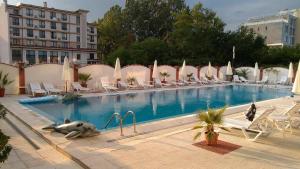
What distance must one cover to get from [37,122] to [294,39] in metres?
69.4

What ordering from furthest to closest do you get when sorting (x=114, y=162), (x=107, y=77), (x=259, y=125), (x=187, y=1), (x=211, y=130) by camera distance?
(x=187, y=1)
(x=107, y=77)
(x=259, y=125)
(x=211, y=130)
(x=114, y=162)

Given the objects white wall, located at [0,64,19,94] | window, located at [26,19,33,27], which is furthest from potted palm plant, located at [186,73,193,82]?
window, located at [26,19,33,27]

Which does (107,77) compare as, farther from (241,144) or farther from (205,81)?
(241,144)

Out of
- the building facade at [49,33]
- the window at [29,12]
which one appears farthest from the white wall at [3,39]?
the window at [29,12]

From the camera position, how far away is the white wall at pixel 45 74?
583 inches

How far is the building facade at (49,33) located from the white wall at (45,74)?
34.6 metres

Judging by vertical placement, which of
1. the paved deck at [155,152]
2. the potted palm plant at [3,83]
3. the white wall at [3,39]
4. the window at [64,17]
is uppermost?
the window at [64,17]

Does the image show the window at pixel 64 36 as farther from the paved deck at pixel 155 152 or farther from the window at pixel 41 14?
the paved deck at pixel 155 152

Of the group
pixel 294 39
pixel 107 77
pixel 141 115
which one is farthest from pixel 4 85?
pixel 294 39

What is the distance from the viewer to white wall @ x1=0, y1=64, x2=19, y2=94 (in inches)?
549

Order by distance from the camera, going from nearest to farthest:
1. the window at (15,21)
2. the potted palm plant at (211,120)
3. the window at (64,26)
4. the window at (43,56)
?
the potted palm plant at (211,120), the window at (43,56), the window at (15,21), the window at (64,26)

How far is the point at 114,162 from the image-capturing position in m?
4.70

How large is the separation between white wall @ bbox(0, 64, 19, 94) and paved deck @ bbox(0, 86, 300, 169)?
8.14 m

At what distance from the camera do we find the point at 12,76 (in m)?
14.1
